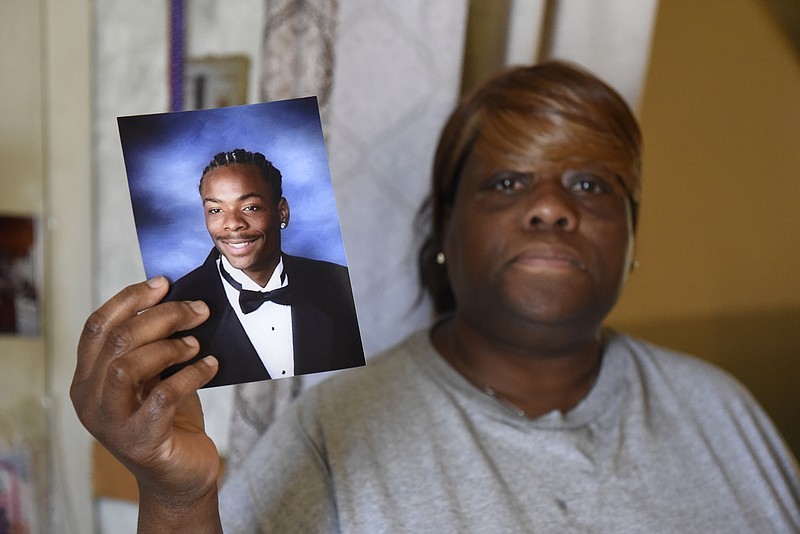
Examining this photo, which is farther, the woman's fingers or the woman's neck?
the woman's neck

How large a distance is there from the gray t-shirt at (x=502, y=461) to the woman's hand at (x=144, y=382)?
30 centimetres

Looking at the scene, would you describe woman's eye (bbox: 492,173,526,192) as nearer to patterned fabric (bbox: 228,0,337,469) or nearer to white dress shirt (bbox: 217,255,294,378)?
patterned fabric (bbox: 228,0,337,469)

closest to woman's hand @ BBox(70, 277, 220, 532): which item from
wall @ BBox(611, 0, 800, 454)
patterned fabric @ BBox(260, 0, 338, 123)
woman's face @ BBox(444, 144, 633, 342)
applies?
woman's face @ BBox(444, 144, 633, 342)

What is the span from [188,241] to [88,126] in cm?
108

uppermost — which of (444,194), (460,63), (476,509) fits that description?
(460,63)

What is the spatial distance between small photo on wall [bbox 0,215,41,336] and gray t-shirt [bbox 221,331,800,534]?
2.45 feet

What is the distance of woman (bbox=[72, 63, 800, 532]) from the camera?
0.97m

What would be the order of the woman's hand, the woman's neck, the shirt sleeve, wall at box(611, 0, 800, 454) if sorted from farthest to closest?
1. wall at box(611, 0, 800, 454)
2. the woman's neck
3. the shirt sleeve
4. the woman's hand

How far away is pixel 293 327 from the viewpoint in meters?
0.64

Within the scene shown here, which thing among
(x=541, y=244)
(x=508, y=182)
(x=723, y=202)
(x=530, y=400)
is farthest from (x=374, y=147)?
(x=723, y=202)

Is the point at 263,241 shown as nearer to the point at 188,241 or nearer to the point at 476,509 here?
the point at 188,241

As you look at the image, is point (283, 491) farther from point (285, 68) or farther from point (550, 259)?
point (285, 68)

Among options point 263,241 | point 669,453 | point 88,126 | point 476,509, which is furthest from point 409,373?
point 88,126

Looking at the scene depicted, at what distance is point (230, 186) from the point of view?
0.63 meters
